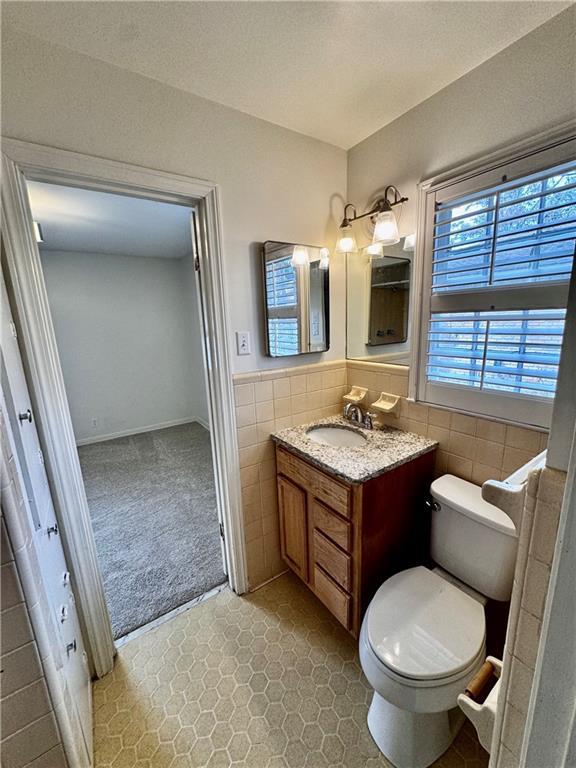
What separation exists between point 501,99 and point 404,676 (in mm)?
1950

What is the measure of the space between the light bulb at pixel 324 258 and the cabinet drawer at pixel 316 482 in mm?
1013

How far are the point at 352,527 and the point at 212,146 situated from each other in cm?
169

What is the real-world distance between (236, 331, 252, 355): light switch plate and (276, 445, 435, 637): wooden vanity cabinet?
53 cm

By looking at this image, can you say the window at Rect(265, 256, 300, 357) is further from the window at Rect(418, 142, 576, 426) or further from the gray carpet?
the gray carpet

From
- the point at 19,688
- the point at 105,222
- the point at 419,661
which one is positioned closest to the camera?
the point at 19,688

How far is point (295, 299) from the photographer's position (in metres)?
1.62

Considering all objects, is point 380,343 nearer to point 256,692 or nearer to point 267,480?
point 267,480

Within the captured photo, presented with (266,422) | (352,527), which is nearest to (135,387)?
(266,422)

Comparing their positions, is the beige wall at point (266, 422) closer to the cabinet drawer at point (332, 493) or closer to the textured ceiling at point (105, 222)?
the cabinet drawer at point (332, 493)

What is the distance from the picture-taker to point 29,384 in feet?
3.52

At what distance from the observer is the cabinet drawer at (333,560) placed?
4.30ft

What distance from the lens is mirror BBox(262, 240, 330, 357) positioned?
60.4 inches

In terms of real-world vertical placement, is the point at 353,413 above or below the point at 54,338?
below

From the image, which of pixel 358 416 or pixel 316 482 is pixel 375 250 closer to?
pixel 358 416
